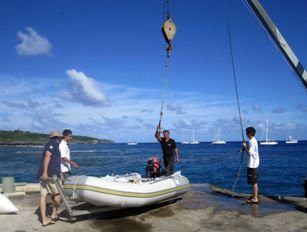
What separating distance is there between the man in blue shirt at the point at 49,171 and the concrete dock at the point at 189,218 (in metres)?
0.39

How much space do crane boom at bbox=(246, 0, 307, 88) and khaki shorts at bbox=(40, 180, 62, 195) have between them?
6.04 m

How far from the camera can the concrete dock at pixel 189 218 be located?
705cm

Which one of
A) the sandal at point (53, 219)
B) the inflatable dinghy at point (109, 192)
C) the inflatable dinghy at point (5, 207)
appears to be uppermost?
the inflatable dinghy at point (109, 192)

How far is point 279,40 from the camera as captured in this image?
8.03m

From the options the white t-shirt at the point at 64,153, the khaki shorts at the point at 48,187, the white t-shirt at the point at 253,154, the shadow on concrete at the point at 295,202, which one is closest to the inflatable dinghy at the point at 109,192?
the khaki shorts at the point at 48,187

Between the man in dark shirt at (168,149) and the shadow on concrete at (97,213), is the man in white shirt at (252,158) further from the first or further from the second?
the shadow on concrete at (97,213)

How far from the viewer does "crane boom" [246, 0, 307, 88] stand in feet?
26.1

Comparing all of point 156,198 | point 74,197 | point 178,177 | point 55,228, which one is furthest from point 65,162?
point 178,177

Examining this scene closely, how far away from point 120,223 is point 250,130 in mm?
4170

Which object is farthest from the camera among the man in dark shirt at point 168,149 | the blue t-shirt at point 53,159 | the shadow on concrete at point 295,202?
the man in dark shirt at point 168,149

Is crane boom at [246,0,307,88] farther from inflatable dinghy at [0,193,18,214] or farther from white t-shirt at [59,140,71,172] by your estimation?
inflatable dinghy at [0,193,18,214]

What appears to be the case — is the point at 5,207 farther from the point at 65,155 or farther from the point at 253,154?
the point at 253,154

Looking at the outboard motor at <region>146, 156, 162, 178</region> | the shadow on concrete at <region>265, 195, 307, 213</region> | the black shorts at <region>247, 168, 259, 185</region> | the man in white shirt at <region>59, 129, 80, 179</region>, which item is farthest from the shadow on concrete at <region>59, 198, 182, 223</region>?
the shadow on concrete at <region>265, 195, 307, 213</region>

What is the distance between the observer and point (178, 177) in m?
9.85
